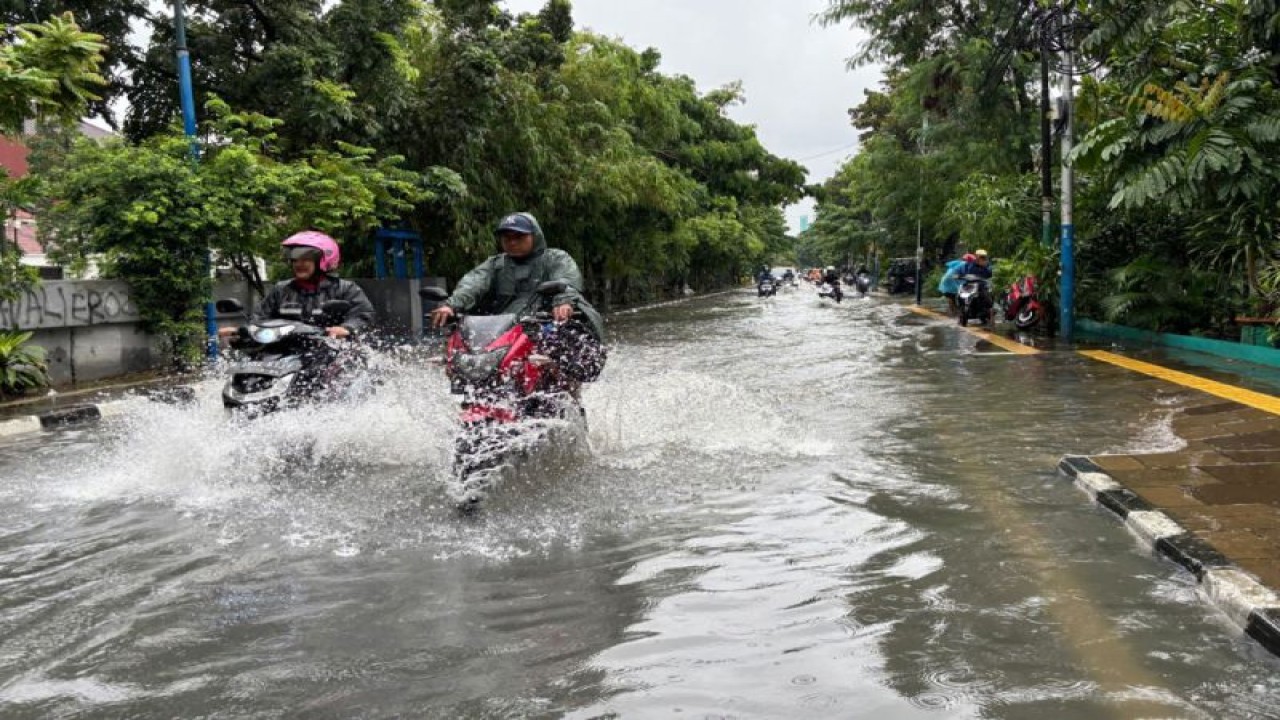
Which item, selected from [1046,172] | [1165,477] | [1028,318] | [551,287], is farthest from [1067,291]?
[551,287]

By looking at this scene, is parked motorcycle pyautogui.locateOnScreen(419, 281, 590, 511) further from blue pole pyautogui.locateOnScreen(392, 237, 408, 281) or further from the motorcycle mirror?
blue pole pyautogui.locateOnScreen(392, 237, 408, 281)

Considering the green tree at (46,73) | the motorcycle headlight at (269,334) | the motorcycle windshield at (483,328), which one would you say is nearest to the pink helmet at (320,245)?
the motorcycle headlight at (269,334)

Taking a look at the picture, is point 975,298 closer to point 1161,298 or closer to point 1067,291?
point 1067,291

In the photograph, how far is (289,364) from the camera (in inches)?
244

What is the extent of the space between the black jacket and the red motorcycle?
1309 centimetres

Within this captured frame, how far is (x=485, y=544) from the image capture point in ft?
15.2

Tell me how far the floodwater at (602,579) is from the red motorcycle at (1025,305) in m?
9.71

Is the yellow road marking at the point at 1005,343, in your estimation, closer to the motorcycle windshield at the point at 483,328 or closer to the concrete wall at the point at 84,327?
the motorcycle windshield at the point at 483,328

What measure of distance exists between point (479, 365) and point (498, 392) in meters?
0.19

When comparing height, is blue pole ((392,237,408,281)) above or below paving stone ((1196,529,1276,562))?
above

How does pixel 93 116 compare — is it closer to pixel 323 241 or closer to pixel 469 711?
pixel 323 241

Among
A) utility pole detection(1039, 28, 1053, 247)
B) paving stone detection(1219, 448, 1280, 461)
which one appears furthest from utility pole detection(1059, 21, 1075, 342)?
paving stone detection(1219, 448, 1280, 461)

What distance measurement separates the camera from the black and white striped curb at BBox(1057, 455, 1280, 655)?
3.33 metres

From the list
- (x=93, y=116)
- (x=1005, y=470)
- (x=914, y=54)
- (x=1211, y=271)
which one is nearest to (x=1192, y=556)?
(x=1005, y=470)
